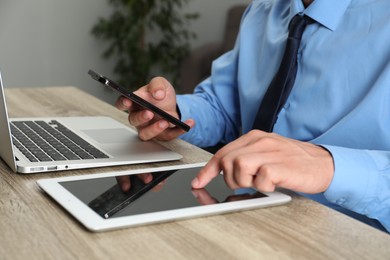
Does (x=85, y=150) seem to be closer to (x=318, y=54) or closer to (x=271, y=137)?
(x=271, y=137)

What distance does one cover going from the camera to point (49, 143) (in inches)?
37.2

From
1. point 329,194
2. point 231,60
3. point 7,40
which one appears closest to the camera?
point 329,194

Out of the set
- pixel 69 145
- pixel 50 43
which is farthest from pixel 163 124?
pixel 50 43

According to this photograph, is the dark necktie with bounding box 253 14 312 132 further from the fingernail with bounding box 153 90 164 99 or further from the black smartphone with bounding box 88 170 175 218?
the black smartphone with bounding box 88 170 175 218

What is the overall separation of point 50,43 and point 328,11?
2838mm

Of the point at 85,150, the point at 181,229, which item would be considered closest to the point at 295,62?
the point at 85,150

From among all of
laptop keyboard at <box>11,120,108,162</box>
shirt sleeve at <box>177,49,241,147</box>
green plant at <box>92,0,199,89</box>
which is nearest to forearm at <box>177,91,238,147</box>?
shirt sleeve at <box>177,49,241,147</box>

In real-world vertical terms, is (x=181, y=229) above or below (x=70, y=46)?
above

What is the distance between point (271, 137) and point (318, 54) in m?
0.39

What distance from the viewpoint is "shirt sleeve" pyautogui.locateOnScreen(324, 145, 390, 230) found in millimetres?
765

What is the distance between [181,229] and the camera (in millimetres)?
639

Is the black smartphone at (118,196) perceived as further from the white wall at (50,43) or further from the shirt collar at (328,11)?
the white wall at (50,43)

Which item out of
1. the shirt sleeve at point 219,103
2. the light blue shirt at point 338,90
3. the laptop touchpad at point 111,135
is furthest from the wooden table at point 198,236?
the shirt sleeve at point 219,103

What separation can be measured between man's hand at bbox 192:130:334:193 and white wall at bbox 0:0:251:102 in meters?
2.99
